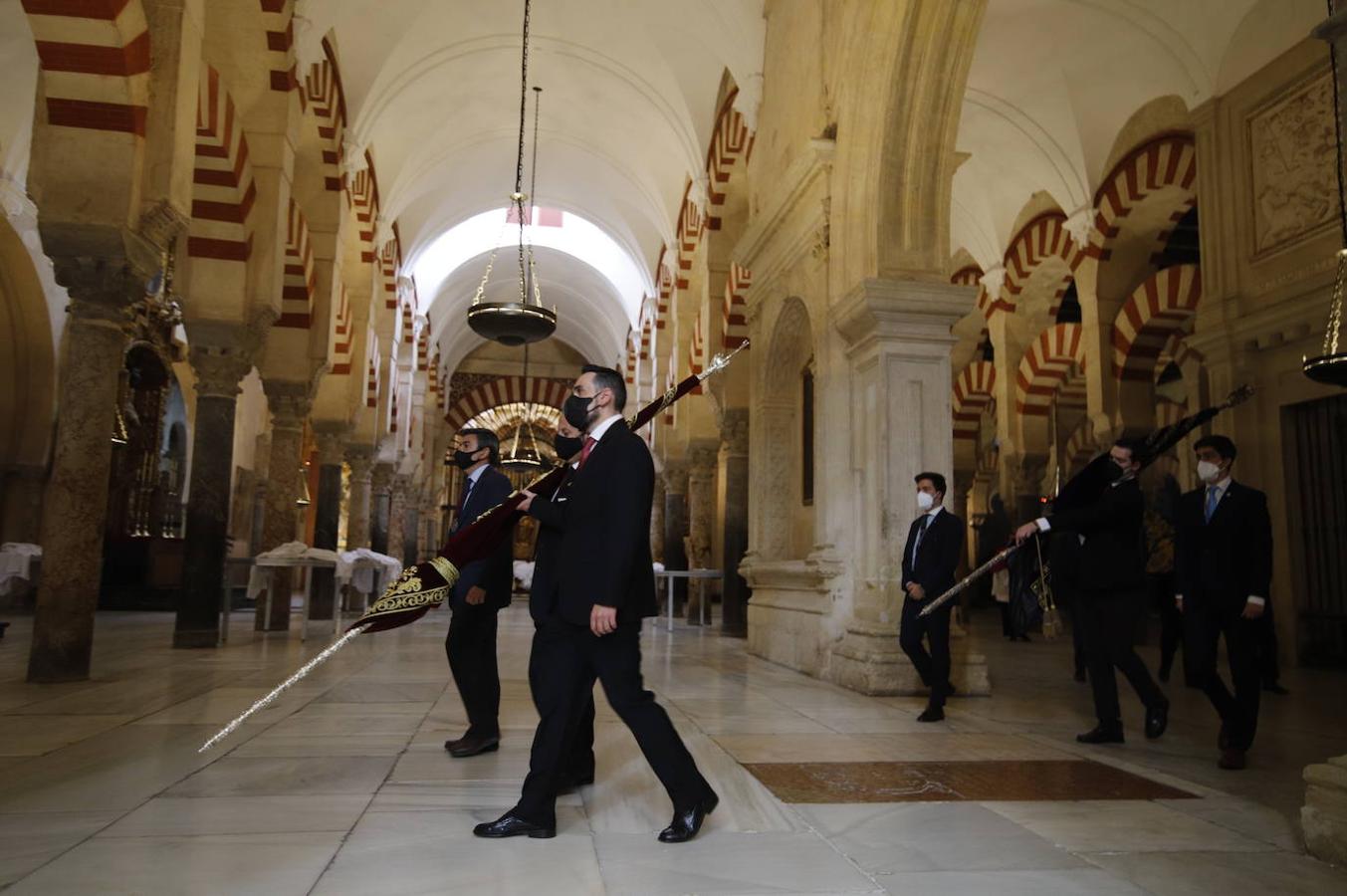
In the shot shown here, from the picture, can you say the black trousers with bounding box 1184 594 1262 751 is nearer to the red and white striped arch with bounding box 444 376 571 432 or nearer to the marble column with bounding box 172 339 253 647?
the marble column with bounding box 172 339 253 647

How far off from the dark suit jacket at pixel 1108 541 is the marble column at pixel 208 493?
6126 millimetres

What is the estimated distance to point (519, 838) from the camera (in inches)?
94.6

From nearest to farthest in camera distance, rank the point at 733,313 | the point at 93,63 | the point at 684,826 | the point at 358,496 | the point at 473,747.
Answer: the point at 684,826, the point at 473,747, the point at 93,63, the point at 733,313, the point at 358,496

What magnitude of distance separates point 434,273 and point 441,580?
17409 millimetres

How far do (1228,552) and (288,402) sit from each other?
8.62 metres

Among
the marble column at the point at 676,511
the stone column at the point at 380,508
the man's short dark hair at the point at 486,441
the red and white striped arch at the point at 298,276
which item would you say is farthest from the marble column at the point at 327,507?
the man's short dark hair at the point at 486,441

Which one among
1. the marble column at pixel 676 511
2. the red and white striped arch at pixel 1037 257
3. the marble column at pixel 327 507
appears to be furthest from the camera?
the marble column at pixel 676 511

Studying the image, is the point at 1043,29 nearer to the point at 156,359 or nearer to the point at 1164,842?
the point at 1164,842

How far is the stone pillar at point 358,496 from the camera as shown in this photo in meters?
14.2

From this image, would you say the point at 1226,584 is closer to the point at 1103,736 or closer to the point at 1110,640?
the point at 1110,640

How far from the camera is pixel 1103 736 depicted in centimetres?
385

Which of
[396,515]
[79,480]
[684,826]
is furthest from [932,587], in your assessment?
[396,515]

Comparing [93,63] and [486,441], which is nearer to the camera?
[486,441]

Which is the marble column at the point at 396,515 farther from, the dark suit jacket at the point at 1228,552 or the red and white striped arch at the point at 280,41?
the dark suit jacket at the point at 1228,552
